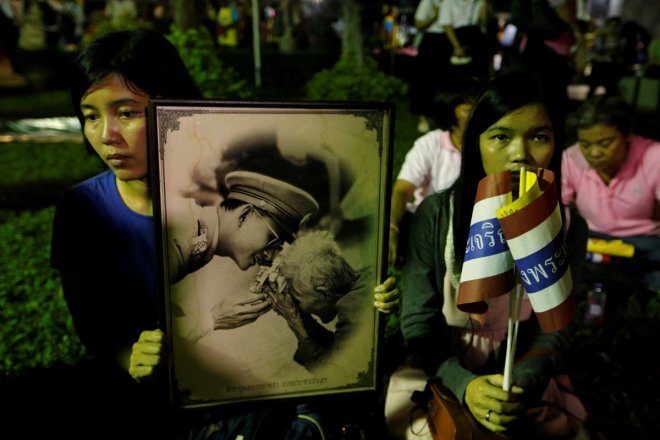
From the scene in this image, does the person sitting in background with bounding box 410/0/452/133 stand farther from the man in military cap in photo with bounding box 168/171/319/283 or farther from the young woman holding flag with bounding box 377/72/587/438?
the man in military cap in photo with bounding box 168/171/319/283

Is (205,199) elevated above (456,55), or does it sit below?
below

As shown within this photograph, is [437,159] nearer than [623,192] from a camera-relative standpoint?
Yes

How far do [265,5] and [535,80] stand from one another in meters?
21.7

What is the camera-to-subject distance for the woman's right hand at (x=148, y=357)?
5.17 feet

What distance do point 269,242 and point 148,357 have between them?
470mm

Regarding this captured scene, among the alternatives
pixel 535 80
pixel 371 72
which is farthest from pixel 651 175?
pixel 371 72

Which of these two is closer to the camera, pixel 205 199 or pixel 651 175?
pixel 205 199

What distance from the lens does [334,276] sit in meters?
1.70

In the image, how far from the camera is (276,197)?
63.2 inches

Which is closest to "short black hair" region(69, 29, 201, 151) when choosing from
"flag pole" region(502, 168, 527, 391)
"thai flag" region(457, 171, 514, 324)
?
"thai flag" region(457, 171, 514, 324)

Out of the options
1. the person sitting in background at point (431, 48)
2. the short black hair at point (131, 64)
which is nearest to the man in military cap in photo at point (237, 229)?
the short black hair at point (131, 64)

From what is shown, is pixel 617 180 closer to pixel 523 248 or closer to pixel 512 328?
pixel 512 328

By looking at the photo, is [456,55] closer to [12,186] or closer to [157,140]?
[12,186]

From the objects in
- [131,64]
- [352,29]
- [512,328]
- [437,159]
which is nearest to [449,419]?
[512,328]
